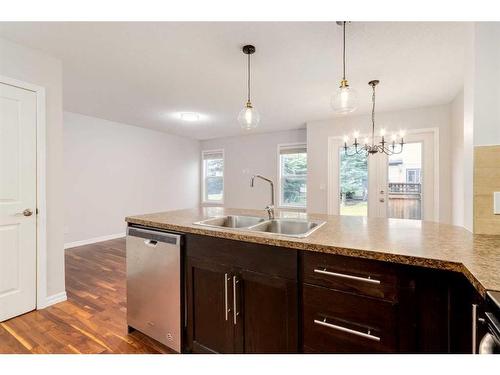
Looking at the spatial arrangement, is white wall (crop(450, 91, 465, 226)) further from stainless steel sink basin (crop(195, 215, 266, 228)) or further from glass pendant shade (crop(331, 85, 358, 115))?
stainless steel sink basin (crop(195, 215, 266, 228))

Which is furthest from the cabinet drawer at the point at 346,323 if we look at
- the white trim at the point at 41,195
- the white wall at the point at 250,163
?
the white wall at the point at 250,163

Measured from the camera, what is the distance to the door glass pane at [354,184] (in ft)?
14.5

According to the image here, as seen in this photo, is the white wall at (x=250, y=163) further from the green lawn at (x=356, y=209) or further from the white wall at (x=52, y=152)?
the white wall at (x=52, y=152)

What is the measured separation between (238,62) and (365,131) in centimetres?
287

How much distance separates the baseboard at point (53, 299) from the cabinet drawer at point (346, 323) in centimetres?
242

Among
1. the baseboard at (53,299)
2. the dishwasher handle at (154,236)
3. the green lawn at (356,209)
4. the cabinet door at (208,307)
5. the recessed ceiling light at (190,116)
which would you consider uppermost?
the recessed ceiling light at (190,116)

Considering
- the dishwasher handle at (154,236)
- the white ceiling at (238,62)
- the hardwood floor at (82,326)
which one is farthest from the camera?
the white ceiling at (238,62)

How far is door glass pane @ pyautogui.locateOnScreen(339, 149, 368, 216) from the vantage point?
4418 millimetres

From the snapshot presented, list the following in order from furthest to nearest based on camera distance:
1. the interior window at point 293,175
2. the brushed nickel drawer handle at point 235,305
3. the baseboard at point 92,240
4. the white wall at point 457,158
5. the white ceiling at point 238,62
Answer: the interior window at point 293,175
the baseboard at point 92,240
the white wall at point 457,158
the white ceiling at point 238,62
the brushed nickel drawer handle at point 235,305

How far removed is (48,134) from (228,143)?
4.37 metres

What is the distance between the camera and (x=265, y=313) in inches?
50.9

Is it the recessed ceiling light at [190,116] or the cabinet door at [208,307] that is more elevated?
the recessed ceiling light at [190,116]

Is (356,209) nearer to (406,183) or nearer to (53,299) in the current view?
(406,183)
